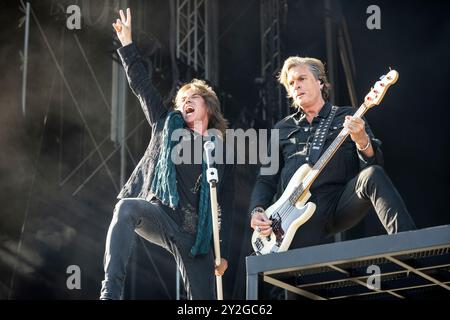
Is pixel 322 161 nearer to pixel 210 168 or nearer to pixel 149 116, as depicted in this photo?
pixel 210 168

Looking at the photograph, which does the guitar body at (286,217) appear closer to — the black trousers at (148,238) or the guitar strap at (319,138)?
the guitar strap at (319,138)

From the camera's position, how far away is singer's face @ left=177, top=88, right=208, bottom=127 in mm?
4496

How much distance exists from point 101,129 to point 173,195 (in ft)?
9.50

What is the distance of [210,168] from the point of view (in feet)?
13.2

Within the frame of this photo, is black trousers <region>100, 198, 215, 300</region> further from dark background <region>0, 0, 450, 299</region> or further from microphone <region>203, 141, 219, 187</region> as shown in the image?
dark background <region>0, 0, 450, 299</region>

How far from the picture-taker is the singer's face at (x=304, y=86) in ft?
14.2

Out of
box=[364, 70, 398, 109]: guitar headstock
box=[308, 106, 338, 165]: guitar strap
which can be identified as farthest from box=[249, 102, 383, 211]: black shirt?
box=[364, 70, 398, 109]: guitar headstock

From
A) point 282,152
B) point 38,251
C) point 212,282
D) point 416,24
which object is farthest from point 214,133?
point 416,24

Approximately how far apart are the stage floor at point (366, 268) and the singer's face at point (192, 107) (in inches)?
44.6

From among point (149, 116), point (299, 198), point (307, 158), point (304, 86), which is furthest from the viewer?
point (149, 116)

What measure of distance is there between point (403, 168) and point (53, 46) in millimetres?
3392

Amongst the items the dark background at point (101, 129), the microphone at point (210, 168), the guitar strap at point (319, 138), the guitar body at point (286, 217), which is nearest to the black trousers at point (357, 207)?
the guitar body at point (286, 217)

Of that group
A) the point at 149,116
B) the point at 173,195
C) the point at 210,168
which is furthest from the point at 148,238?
the point at 149,116

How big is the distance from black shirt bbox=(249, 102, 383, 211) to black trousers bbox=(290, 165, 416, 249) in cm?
7
